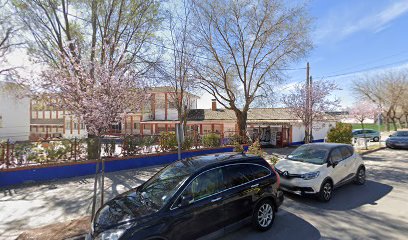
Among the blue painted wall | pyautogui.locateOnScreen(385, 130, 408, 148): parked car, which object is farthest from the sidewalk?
pyautogui.locateOnScreen(385, 130, 408, 148): parked car

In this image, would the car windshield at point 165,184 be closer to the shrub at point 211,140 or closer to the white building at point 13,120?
the shrub at point 211,140

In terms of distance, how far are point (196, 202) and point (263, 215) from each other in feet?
5.84

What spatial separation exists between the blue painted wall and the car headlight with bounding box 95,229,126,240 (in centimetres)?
692

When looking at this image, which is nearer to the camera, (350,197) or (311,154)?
(350,197)

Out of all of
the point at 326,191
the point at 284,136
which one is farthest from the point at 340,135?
the point at 326,191

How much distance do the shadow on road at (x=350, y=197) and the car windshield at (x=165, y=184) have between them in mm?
3684

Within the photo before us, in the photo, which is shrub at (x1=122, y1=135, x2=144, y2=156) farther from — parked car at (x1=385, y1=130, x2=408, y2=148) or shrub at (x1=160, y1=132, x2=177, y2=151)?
parked car at (x1=385, y1=130, x2=408, y2=148)

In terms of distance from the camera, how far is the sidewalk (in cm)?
548

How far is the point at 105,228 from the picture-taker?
11.4 feet

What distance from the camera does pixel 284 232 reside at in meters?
4.89

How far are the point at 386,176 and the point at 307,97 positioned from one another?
5.81 meters

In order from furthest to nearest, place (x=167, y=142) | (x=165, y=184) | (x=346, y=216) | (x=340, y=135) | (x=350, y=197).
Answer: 1. (x=340, y=135)
2. (x=167, y=142)
3. (x=350, y=197)
4. (x=346, y=216)
5. (x=165, y=184)

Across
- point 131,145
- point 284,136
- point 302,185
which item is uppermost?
point 131,145

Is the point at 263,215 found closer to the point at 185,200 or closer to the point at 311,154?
the point at 185,200
